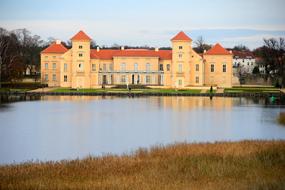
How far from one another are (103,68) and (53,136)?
4150 cm

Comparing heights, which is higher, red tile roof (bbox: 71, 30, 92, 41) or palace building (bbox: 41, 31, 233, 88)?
red tile roof (bbox: 71, 30, 92, 41)

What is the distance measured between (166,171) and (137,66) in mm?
51188

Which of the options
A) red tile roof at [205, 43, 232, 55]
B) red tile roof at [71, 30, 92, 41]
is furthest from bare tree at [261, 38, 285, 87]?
red tile roof at [71, 30, 92, 41]

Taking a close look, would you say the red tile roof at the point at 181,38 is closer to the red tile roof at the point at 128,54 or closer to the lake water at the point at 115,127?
the red tile roof at the point at 128,54

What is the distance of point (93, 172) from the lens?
13.2m

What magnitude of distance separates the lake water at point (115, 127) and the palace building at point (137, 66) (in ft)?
72.8

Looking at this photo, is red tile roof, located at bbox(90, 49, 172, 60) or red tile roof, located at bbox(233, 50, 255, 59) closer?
red tile roof, located at bbox(90, 49, 172, 60)

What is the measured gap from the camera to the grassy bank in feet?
38.4

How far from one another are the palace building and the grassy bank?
46241 millimetres

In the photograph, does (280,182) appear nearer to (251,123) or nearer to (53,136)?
(53,136)

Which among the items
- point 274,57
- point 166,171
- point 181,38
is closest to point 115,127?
point 166,171

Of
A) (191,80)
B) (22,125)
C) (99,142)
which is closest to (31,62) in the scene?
(191,80)

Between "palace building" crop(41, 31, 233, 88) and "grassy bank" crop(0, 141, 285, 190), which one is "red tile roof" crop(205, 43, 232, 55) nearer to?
"palace building" crop(41, 31, 233, 88)

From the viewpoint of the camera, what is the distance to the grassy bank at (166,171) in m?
11.7
